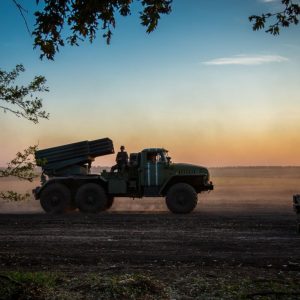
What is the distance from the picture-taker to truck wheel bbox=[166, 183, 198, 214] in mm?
19750

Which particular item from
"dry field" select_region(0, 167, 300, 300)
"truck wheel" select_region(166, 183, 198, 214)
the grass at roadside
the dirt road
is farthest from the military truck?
the grass at roadside

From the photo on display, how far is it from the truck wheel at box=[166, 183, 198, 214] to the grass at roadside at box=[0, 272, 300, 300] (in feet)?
37.1

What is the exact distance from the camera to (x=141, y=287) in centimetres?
751

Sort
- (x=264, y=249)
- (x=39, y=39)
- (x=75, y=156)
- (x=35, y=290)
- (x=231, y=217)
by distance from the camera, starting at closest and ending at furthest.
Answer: (x=39, y=39) → (x=35, y=290) → (x=264, y=249) → (x=231, y=217) → (x=75, y=156)

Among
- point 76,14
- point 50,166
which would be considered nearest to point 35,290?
point 76,14

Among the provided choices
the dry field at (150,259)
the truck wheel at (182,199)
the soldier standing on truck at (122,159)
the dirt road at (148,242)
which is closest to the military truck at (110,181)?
the truck wheel at (182,199)

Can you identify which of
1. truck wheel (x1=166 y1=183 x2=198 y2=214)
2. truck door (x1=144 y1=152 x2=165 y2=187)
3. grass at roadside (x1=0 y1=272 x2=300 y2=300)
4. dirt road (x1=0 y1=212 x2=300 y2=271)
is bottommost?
grass at roadside (x1=0 y1=272 x2=300 y2=300)

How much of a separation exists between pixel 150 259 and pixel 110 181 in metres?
10.7

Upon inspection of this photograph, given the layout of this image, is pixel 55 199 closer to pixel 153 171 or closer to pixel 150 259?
pixel 153 171

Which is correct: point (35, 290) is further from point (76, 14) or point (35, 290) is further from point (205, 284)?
point (76, 14)

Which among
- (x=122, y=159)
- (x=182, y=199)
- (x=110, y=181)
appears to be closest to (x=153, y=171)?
(x=122, y=159)

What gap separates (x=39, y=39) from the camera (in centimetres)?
672

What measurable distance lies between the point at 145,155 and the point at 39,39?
13910mm

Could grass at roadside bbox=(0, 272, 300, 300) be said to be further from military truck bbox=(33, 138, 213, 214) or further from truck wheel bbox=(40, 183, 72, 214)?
truck wheel bbox=(40, 183, 72, 214)
